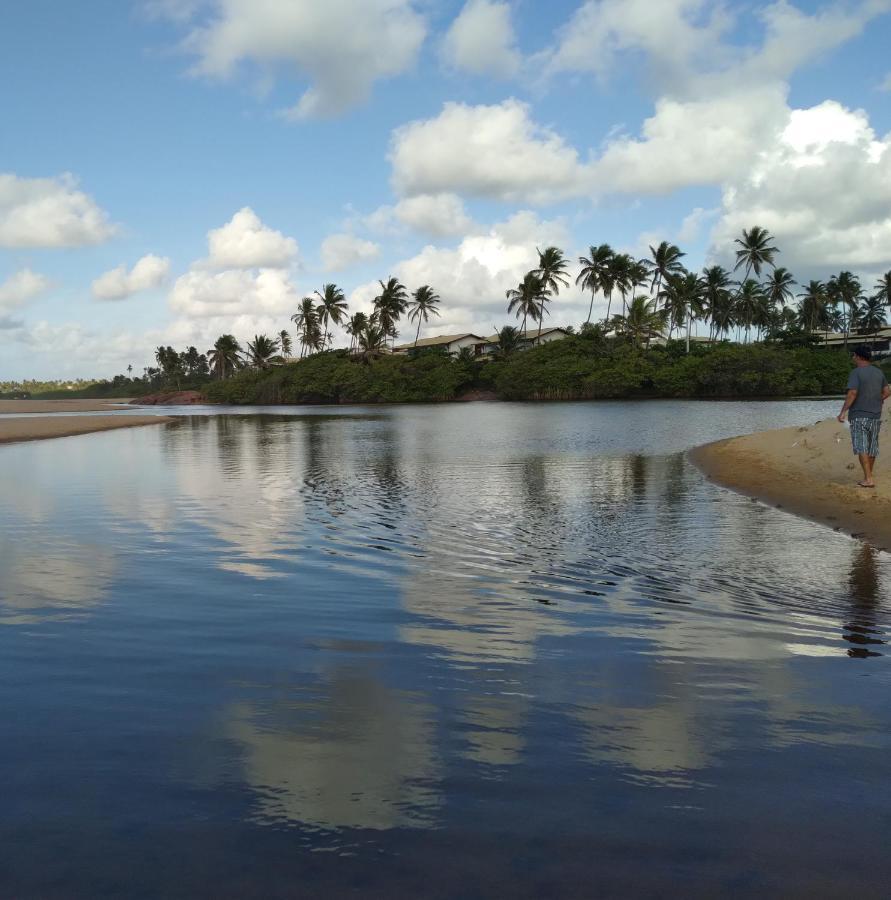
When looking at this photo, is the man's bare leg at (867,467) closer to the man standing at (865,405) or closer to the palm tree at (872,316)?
the man standing at (865,405)

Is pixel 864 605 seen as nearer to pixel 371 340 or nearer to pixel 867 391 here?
pixel 867 391

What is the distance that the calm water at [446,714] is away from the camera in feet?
9.77

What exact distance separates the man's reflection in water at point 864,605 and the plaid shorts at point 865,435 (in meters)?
3.80

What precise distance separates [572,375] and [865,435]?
78711mm

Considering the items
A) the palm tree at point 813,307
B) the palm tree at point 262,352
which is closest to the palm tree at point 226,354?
the palm tree at point 262,352

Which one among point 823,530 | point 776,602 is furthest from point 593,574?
point 823,530

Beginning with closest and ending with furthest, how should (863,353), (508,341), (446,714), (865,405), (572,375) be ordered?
(446,714), (863,353), (865,405), (572,375), (508,341)

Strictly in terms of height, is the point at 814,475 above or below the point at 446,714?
above

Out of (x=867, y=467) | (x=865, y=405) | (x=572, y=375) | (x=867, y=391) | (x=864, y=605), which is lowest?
(x=864, y=605)

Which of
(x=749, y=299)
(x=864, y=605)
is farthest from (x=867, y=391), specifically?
(x=749, y=299)

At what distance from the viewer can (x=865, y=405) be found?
12156 mm

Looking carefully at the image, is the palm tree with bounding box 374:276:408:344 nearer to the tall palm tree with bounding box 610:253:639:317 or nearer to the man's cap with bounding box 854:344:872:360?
the tall palm tree with bounding box 610:253:639:317

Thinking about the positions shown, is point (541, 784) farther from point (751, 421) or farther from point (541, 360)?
point (541, 360)

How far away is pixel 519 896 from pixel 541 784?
0.86 meters
